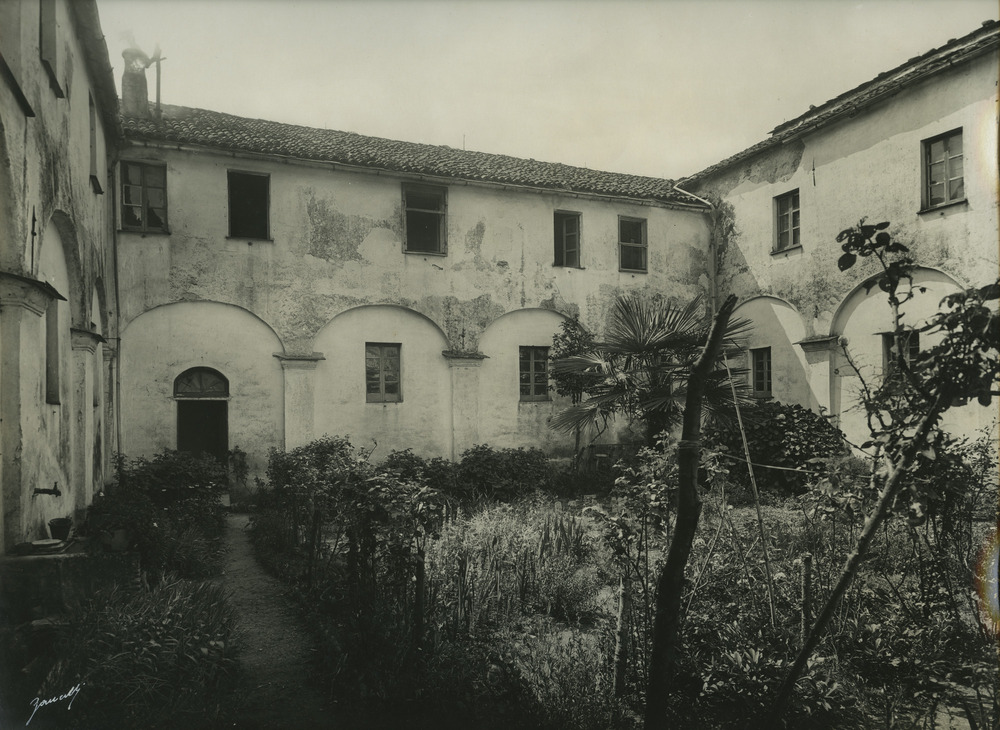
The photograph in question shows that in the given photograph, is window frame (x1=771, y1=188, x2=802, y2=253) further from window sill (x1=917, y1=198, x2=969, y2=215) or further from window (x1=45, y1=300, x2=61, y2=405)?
window (x1=45, y1=300, x2=61, y2=405)

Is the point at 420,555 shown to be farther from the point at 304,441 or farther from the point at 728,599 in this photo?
the point at 304,441

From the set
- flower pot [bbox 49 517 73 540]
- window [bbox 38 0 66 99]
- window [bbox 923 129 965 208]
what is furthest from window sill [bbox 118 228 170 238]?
window [bbox 923 129 965 208]

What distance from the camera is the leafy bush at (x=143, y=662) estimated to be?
167 inches

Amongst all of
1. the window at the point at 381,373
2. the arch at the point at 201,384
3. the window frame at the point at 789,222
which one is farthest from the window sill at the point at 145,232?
the window frame at the point at 789,222

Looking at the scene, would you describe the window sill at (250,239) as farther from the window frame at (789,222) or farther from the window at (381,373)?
the window frame at (789,222)

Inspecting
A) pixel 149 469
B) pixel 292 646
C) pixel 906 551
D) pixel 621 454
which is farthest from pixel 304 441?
pixel 906 551

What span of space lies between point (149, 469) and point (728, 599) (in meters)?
9.69

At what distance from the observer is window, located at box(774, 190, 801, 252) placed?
51.7 ft

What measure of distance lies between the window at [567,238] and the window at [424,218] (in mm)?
3022

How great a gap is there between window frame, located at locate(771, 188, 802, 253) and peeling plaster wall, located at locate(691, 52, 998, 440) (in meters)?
0.11

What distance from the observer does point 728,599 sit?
5738 mm

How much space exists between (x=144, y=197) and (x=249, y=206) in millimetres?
2047

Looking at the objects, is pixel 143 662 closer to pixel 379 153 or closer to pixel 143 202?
pixel 143 202
